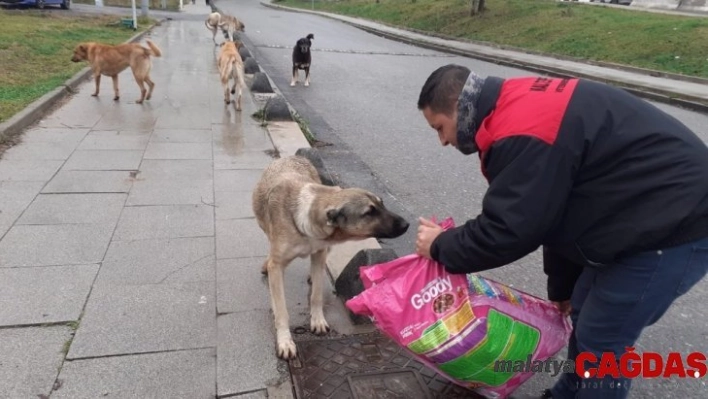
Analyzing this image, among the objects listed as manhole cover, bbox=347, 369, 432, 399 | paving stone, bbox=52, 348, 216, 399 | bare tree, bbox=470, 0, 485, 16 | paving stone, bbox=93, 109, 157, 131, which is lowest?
paving stone, bbox=52, 348, 216, 399

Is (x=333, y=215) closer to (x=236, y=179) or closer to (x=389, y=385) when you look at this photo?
(x=389, y=385)

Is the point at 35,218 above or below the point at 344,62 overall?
below

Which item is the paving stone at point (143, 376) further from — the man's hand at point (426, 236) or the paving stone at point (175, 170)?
the paving stone at point (175, 170)

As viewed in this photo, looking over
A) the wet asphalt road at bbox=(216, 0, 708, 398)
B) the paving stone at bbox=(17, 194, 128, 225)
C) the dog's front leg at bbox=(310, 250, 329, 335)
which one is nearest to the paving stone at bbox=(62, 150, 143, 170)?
the paving stone at bbox=(17, 194, 128, 225)

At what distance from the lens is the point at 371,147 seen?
8.07 metres

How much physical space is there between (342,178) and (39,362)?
3.72 metres

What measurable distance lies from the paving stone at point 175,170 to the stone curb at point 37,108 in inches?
83.0

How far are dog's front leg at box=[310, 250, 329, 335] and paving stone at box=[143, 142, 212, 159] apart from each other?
376cm

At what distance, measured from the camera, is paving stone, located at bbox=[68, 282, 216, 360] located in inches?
125

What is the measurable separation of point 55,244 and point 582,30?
2288 cm

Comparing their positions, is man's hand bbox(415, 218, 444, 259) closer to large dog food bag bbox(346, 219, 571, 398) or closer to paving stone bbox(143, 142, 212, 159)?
large dog food bag bbox(346, 219, 571, 398)

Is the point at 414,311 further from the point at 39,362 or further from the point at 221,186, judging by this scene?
the point at 221,186

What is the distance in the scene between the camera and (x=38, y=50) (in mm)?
13070

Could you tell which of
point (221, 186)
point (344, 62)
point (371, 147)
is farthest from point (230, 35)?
point (221, 186)
